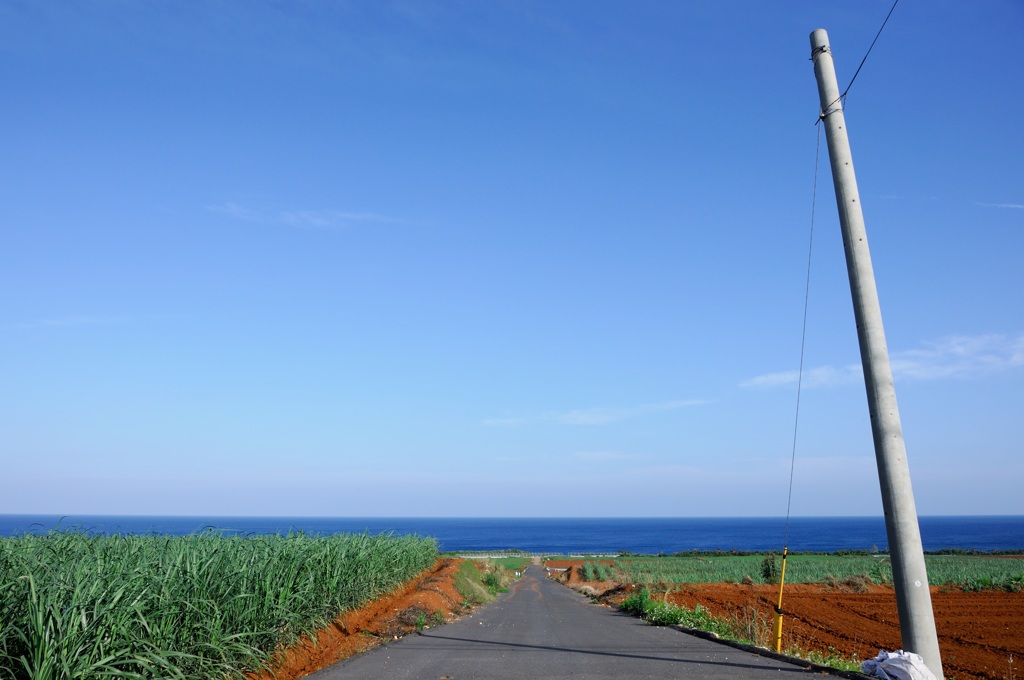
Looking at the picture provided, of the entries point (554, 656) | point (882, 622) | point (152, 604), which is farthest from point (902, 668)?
point (882, 622)

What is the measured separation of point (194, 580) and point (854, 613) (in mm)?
24183

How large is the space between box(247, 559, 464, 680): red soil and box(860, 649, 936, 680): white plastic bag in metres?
7.23

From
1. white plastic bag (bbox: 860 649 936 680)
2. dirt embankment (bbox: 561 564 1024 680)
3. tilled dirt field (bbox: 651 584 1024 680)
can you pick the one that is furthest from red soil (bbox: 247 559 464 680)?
white plastic bag (bbox: 860 649 936 680)

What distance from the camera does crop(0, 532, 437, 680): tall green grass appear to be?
6.38 m

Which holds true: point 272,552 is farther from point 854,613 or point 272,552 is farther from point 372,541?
point 854,613

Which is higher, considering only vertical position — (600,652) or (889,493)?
(889,493)

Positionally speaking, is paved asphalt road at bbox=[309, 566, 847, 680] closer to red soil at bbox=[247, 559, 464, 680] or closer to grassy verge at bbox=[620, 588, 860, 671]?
red soil at bbox=[247, 559, 464, 680]

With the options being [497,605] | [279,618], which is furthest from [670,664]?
[497,605]

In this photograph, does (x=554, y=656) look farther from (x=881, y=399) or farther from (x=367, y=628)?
(x=881, y=399)

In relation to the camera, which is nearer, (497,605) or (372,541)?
(372,541)

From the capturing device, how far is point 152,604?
7.95 m

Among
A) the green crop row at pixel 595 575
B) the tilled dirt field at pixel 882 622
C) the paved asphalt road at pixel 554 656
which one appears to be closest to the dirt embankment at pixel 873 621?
the tilled dirt field at pixel 882 622

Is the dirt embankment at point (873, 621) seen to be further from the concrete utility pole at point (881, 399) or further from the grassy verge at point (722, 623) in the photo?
the concrete utility pole at point (881, 399)

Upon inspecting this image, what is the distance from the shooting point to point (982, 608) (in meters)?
27.5
